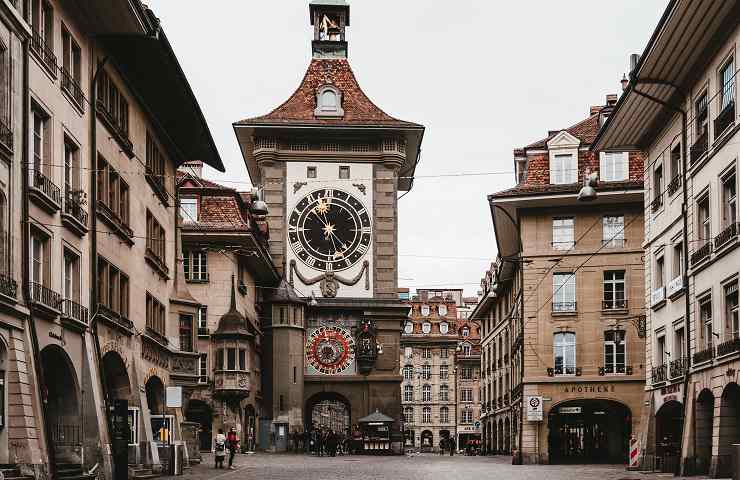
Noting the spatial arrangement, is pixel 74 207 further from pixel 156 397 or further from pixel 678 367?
pixel 678 367

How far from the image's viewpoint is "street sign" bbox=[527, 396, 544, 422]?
5922 centimetres

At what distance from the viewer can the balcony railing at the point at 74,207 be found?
30094 mm

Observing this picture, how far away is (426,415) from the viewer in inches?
6590

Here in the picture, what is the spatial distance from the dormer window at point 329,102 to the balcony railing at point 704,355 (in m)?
47.6

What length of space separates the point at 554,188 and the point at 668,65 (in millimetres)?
24468

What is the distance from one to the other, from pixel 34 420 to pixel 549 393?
38.2m

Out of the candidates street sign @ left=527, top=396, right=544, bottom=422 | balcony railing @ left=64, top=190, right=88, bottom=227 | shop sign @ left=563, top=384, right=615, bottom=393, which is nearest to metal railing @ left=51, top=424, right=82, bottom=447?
balcony railing @ left=64, top=190, right=88, bottom=227

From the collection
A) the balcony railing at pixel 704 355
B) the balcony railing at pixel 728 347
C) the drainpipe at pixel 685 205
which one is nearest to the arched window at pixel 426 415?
the drainpipe at pixel 685 205

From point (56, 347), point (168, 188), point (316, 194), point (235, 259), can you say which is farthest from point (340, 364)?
point (56, 347)

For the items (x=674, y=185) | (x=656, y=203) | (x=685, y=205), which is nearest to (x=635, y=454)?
(x=656, y=203)

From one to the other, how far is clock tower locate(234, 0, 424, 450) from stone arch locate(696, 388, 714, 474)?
4267cm

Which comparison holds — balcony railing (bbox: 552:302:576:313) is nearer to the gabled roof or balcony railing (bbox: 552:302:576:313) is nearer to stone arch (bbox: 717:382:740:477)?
the gabled roof

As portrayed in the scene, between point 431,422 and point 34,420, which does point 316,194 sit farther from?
point 431,422

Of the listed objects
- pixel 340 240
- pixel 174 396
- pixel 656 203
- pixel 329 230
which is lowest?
pixel 174 396
